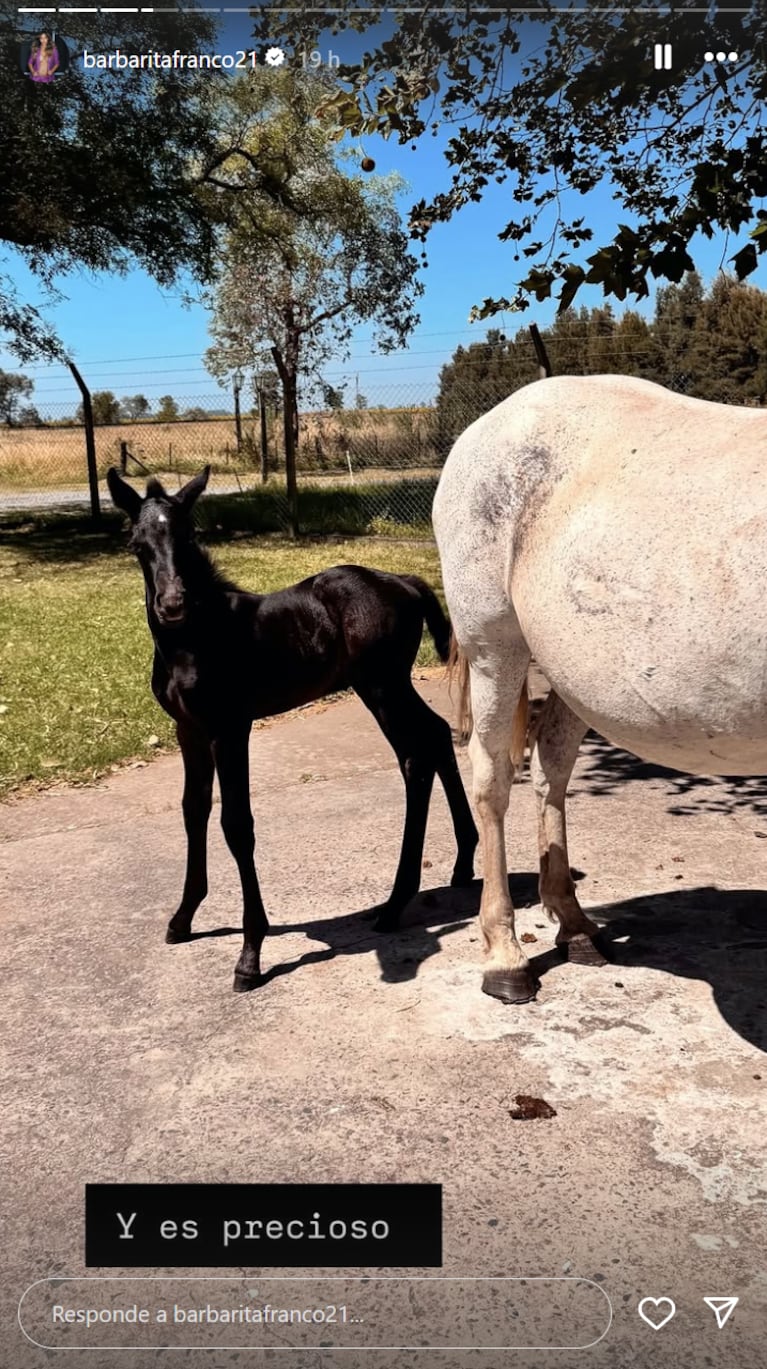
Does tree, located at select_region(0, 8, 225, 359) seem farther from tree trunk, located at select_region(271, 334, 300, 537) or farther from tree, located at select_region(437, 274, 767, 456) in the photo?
tree, located at select_region(437, 274, 767, 456)

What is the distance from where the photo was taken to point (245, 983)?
334cm

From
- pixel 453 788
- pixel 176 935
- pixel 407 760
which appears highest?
pixel 407 760

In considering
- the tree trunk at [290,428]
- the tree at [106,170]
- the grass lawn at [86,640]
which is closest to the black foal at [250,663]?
the grass lawn at [86,640]

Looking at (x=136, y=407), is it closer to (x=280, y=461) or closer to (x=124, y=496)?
(x=280, y=461)

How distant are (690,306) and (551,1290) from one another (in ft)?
71.7

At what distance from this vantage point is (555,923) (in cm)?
379

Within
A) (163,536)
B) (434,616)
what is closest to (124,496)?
(163,536)

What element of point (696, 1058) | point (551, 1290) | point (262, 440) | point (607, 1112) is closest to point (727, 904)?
point (696, 1058)

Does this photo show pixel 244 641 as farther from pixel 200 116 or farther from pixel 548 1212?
pixel 200 116

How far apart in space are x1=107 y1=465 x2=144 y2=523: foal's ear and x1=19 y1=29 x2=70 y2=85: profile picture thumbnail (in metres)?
1.34

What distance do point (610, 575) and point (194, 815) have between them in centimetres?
185

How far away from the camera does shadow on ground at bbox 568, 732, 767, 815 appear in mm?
5031

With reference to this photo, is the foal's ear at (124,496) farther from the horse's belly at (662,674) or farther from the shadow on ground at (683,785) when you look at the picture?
the shadow on ground at (683,785)

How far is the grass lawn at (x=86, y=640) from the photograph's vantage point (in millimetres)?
6445
